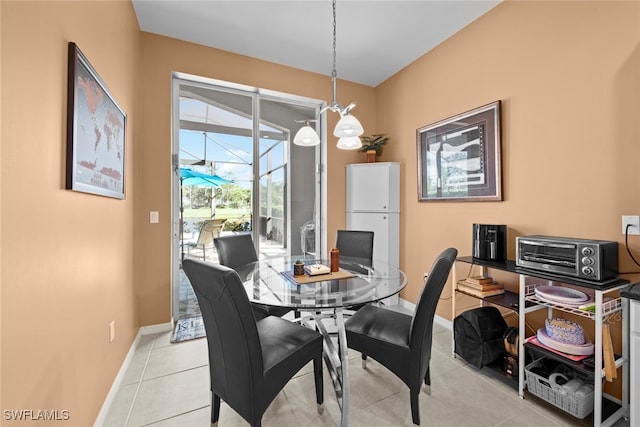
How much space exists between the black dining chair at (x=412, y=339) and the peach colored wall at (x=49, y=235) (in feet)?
4.70

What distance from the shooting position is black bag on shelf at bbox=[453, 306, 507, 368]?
2.04 metres

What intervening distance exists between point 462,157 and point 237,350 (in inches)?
102

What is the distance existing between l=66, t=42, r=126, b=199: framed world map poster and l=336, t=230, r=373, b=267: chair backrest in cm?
195

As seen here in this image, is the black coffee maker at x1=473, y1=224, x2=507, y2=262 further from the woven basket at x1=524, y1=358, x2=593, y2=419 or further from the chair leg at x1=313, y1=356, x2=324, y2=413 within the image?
the chair leg at x1=313, y1=356, x2=324, y2=413

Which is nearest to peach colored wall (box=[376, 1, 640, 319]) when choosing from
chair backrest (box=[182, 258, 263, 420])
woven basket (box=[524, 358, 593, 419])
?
woven basket (box=[524, 358, 593, 419])

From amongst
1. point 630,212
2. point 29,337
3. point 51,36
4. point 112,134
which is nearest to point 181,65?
point 112,134

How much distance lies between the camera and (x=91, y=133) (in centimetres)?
146

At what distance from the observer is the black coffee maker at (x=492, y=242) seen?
2199 millimetres

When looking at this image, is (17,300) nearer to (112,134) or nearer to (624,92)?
(112,134)

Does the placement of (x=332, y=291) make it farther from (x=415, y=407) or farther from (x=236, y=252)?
(x=236, y=252)

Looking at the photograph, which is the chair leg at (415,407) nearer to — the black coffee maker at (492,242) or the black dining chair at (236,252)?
the black dining chair at (236,252)

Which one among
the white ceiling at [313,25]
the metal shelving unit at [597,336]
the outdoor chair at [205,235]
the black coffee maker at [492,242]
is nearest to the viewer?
the metal shelving unit at [597,336]

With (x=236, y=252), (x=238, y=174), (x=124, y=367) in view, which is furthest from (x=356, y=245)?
(x=124, y=367)

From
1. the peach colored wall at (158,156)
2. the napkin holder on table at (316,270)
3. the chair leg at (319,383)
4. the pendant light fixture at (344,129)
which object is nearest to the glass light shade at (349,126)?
the pendant light fixture at (344,129)
